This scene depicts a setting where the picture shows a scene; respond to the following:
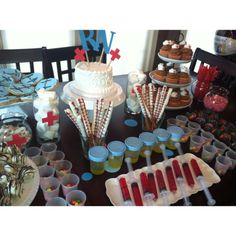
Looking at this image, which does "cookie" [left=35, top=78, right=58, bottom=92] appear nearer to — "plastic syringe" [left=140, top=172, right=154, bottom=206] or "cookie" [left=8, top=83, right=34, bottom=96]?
"cookie" [left=8, top=83, right=34, bottom=96]

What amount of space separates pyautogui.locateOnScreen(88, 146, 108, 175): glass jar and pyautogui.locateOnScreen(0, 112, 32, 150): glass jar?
217mm

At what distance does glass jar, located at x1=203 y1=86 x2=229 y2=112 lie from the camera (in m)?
1.14

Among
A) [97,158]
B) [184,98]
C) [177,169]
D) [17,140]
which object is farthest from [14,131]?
[184,98]

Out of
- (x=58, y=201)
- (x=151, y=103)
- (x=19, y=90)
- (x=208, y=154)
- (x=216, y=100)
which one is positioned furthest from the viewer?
(x=216, y=100)

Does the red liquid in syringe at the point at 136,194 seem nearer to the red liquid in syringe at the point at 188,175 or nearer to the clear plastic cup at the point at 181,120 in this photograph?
the red liquid in syringe at the point at 188,175

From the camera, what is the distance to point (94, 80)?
942 millimetres

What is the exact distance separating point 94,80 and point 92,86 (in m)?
0.03

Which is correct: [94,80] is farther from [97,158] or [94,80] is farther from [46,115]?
[97,158]

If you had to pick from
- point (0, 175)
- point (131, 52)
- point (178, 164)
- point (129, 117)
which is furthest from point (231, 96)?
point (131, 52)

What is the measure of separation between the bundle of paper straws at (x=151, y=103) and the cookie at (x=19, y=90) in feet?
1.47

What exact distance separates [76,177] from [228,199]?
43 cm

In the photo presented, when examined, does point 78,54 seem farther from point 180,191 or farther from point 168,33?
point 168,33

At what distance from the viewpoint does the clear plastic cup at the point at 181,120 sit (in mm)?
998

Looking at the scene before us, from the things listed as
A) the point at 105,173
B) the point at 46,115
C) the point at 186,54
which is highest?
the point at 186,54
